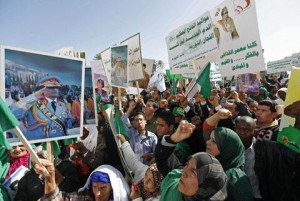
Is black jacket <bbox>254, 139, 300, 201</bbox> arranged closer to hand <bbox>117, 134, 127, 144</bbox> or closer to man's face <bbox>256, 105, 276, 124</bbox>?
man's face <bbox>256, 105, 276, 124</bbox>

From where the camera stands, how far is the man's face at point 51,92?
2246mm

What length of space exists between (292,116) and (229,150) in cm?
78

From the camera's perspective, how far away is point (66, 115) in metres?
2.38

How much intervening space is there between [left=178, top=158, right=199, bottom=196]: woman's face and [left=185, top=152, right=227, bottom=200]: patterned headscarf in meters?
0.03

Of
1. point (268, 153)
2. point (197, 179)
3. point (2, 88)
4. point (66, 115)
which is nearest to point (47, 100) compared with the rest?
point (66, 115)

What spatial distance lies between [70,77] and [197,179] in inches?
56.1

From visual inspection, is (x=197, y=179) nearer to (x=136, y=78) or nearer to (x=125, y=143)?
(x=125, y=143)

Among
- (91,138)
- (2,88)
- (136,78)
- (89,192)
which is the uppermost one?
(136,78)

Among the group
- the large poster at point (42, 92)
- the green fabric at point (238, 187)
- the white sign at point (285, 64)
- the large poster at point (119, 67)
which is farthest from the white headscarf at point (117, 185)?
the white sign at point (285, 64)

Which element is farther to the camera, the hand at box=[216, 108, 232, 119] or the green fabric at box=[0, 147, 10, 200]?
the hand at box=[216, 108, 232, 119]

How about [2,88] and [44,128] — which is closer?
[2,88]

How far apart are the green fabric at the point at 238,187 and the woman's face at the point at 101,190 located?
1032mm

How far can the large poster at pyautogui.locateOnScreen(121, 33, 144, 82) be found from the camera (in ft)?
18.4

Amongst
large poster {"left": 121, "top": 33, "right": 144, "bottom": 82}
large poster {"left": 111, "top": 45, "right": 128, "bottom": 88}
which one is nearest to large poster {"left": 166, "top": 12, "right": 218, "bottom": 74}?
large poster {"left": 121, "top": 33, "right": 144, "bottom": 82}
